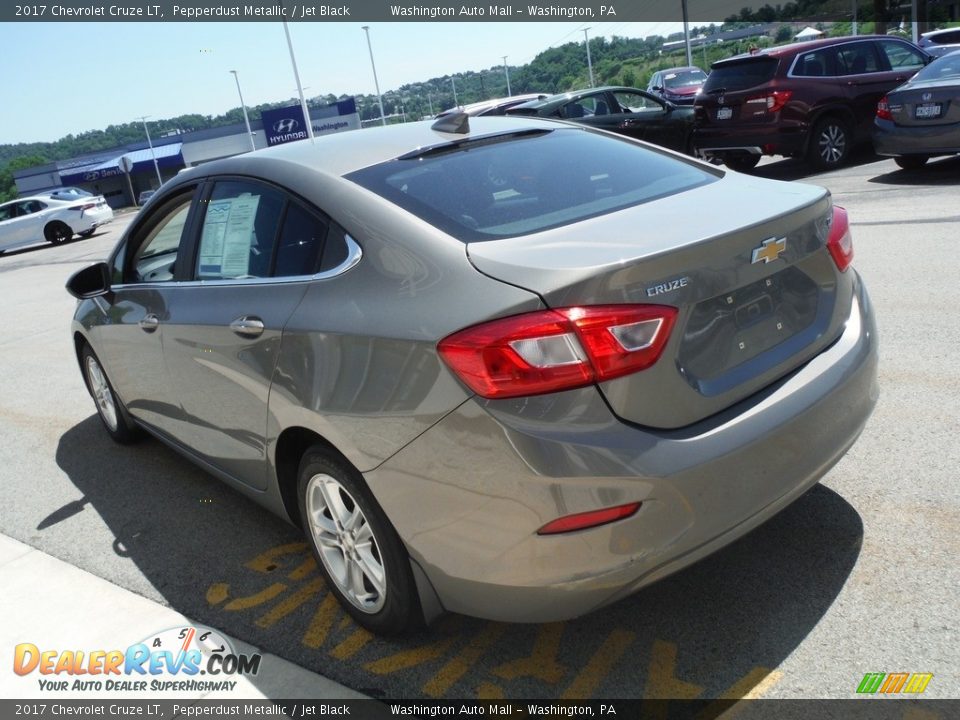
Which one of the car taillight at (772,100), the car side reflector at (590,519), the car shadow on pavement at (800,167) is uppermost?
the car taillight at (772,100)

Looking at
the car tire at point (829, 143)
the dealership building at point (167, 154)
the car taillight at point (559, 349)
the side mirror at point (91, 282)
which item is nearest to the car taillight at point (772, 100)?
the car tire at point (829, 143)

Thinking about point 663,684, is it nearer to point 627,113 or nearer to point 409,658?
point 409,658

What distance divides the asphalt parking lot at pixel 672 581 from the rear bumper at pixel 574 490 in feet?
1.39

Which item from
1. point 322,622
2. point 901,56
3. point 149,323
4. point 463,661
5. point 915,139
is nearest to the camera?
point 463,661

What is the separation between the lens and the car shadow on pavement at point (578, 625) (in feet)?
8.78

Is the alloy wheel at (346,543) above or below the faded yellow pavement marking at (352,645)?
above

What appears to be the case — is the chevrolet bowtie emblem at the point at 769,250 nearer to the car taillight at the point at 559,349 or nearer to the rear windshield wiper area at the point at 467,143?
the car taillight at the point at 559,349

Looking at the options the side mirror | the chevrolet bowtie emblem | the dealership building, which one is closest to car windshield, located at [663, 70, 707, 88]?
the side mirror

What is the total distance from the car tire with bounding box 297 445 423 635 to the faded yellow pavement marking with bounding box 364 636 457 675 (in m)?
0.09

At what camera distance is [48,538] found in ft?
14.4

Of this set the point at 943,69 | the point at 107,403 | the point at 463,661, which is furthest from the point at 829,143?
the point at 463,661

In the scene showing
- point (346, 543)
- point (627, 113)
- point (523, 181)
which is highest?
point (523, 181)

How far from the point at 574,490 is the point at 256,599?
1.77m

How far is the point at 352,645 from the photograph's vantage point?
306cm
